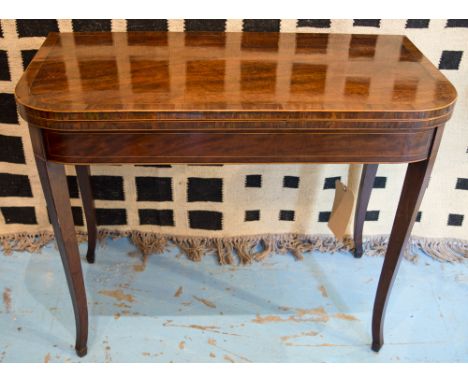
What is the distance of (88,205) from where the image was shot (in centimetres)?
120

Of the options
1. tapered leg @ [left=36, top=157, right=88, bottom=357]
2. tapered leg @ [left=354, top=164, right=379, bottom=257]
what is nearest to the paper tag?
tapered leg @ [left=354, top=164, right=379, bottom=257]

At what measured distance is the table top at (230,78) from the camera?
28.8 inches

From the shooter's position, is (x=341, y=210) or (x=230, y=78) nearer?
(x=230, y=78)

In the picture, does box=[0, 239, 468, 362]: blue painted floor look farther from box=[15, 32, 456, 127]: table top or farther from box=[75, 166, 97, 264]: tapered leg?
box=[15, 32, 456, 127]: table top

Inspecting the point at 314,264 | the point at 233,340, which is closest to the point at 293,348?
the point at 233,340

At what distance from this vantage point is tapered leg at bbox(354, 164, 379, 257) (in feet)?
3.84

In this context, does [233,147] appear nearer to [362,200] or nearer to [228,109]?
[228,109]

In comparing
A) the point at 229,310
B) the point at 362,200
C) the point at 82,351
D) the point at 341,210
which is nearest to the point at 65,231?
the point at 82,351

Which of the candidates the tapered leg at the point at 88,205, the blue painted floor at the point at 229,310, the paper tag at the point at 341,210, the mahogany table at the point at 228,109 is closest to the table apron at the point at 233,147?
the mahogany table at the point at 228,109

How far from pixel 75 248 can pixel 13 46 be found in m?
0.46

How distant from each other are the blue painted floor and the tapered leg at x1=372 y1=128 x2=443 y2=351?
0.08 meters

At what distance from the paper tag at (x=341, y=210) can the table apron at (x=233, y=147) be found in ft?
0.82

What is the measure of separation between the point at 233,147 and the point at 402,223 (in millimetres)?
352

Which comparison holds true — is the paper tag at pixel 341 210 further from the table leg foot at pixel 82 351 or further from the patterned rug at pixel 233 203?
the table leg foot at pixel 82 351
